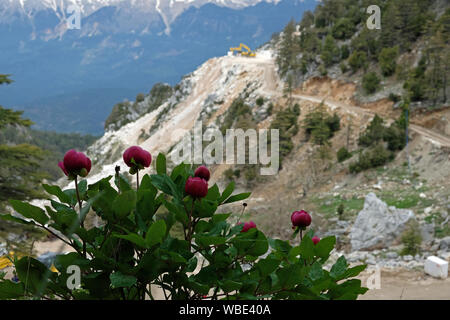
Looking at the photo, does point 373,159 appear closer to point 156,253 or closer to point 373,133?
point 373,133

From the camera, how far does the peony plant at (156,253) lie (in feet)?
3.99

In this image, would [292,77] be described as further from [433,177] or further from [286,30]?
[433,177]

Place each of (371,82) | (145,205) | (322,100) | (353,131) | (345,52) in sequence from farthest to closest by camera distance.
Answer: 1. (345,52)
2. (322,100)
3. (371,82)
4. (353,131)
5. (145,205)

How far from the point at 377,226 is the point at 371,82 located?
16.6 meters

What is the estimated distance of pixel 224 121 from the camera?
3484 centimetres

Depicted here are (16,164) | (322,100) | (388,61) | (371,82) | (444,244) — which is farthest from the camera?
(322,100)

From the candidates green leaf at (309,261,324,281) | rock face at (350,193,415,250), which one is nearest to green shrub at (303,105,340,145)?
rock face at (350,193,415,250)

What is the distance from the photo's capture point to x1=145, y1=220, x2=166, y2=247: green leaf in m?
1.08

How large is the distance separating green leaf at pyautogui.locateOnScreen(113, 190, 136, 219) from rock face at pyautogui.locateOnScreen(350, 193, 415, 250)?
11540mm

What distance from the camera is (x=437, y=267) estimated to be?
8781mm

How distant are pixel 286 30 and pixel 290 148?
54.1ft

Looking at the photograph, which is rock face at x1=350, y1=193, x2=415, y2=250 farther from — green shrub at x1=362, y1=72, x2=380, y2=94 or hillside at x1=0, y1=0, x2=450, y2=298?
green shrub at x1=362, y1=72, x2=380, y2=94

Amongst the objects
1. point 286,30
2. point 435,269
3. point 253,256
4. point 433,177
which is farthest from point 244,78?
point 253,256

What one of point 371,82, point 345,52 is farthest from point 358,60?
point 371,82
